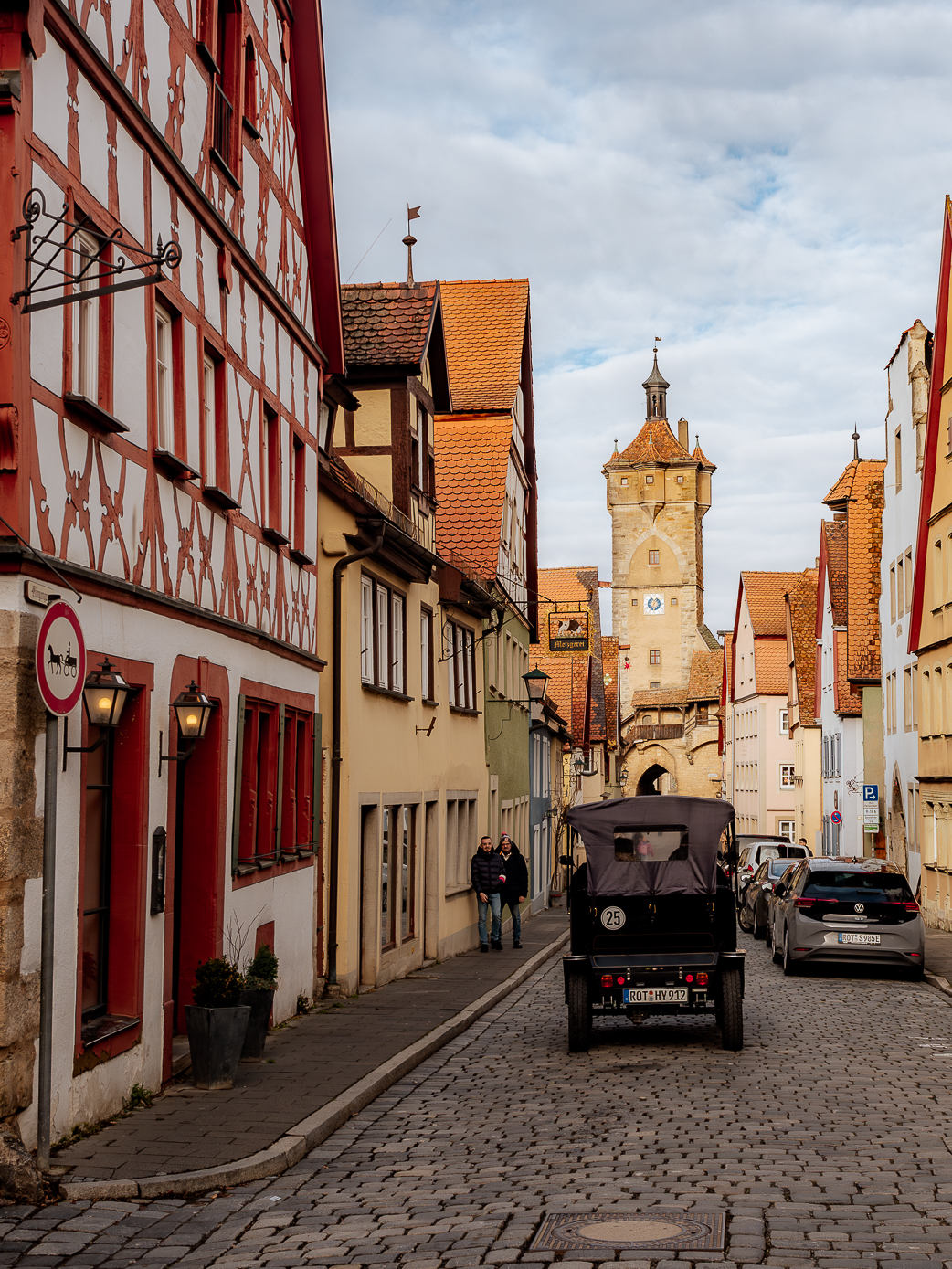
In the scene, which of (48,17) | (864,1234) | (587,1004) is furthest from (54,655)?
(587,1004)

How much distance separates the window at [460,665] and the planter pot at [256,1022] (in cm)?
1249

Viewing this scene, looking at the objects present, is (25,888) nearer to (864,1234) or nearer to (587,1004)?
(864,1234)

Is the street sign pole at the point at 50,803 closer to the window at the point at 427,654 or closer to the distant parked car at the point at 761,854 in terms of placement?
the window at the point at 427,654

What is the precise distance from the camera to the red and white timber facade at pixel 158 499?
7746 millimetres

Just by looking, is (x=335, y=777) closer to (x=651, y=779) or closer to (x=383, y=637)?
(x=383, y=637)

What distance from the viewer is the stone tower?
396ft

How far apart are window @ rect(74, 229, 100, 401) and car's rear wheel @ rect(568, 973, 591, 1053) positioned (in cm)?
644

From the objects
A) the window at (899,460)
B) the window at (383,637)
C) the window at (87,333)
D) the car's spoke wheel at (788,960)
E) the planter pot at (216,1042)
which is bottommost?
the car's spoke wheel at (788,960)

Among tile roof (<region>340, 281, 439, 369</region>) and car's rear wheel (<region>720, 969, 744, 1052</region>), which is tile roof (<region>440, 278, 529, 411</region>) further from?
car's rear wheel (<region>720, 969, 744, 1052</region>)

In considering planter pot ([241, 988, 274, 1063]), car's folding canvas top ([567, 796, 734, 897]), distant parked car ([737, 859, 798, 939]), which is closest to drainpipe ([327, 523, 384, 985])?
car's folding canvas top ([567, 796, 734, 897])

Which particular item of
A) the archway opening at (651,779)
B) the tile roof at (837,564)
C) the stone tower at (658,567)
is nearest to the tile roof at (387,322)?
the tile roof at (837,564)

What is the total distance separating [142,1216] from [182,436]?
547cm

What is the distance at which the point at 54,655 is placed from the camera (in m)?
7.40

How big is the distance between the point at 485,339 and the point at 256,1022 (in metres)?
22.5
